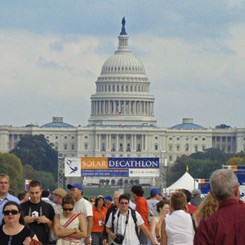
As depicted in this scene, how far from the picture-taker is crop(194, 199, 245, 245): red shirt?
478 inches

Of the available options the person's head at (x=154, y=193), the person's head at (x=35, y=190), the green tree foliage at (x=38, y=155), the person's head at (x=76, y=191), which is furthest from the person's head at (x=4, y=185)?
the green tree foliage at (x=38, y=155)

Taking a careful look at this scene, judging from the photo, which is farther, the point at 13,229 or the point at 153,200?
the point at 153,200

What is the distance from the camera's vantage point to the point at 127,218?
65.6ft

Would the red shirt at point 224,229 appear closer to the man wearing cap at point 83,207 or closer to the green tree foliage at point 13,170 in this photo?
the man wearing cap at point 83,207

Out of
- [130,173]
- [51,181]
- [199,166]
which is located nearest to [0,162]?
[51,181]

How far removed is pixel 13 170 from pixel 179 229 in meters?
114

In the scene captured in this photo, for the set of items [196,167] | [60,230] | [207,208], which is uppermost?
[196,167]

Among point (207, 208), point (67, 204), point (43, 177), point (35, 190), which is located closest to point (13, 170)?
point (43, 177)

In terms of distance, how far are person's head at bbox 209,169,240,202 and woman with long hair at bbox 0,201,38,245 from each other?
286 cm

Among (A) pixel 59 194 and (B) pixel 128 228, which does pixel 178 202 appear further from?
(A) pixel 59 194

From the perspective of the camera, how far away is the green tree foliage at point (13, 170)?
124 meters

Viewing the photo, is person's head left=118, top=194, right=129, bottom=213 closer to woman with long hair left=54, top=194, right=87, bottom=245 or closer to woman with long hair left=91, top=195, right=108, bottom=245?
woman with long hair left=54, top=194, right=87, bottom=245

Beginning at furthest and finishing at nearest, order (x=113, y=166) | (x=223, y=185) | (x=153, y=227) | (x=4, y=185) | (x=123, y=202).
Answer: (x=113, y=166), (x=153, y=227), (x=123, y=202), (x=4, y=185), (x=223, y=185)

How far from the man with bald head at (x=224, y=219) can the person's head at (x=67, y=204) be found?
220 inches
